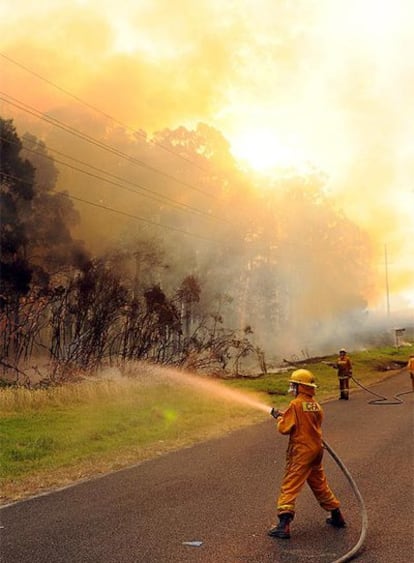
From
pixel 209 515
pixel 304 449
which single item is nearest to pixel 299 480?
pixel 304 449

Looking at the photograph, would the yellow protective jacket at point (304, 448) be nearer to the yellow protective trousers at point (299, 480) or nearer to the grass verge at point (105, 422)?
the yellow protective trousers at point (299, 480)

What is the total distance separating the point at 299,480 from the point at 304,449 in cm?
27

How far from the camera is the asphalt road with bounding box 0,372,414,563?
14.4 feet

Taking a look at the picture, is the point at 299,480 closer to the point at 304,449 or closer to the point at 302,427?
the point at 304,449

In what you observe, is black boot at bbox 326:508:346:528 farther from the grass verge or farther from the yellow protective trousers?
the grass verge

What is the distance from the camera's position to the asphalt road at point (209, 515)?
4.39 meters

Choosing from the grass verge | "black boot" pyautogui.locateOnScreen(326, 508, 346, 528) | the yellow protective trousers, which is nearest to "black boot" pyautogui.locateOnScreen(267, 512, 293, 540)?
the yellow protective trousers

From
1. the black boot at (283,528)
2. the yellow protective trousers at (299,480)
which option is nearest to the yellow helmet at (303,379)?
the yellow protective trousers at (299,480)

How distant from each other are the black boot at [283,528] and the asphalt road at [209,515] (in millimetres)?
83

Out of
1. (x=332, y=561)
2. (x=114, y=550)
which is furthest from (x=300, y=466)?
(x=114, y=550)

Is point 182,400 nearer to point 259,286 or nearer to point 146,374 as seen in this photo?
point 146,374

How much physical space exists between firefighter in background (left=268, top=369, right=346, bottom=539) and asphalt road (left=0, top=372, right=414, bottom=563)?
0.96 feet

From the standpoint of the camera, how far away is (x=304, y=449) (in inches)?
193

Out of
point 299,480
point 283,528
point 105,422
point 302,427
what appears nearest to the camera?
point 283,528
